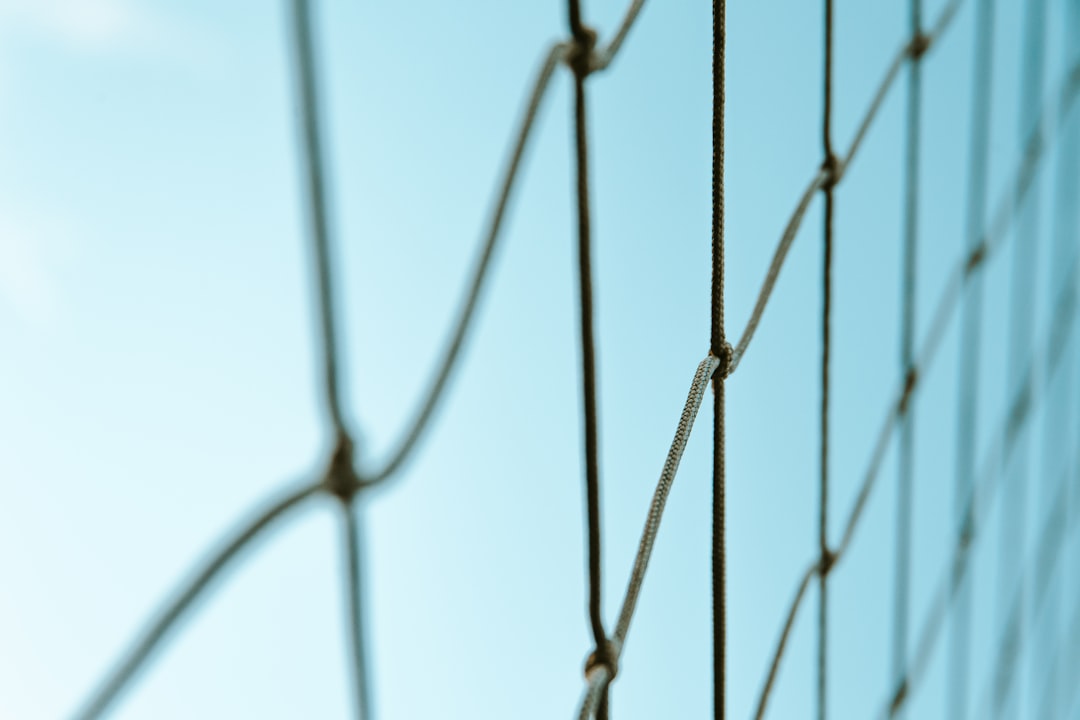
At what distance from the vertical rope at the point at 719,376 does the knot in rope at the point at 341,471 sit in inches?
8.9

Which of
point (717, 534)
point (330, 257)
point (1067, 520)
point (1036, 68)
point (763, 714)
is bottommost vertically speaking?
point (1067, 520)

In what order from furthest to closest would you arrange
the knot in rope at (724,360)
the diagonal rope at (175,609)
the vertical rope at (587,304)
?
the knot in rope at (724,360), the vertical rope at (587,304), the diagonal rope at (175,609)

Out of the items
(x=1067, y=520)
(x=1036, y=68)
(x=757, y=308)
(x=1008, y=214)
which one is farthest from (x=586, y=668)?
(x=1067, y=520)

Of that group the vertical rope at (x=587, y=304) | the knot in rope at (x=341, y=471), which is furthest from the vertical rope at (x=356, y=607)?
the vertical rope at (x=587, y=304)

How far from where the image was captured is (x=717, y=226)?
1.40ft

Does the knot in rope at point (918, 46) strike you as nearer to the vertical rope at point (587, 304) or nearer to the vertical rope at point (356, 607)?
the vertical rope at point (587, 304)

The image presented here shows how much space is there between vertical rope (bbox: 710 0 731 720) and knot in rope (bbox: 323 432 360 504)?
0.23 m

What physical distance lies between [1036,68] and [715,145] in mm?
888

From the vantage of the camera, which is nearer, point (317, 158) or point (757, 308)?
point (317, 158)

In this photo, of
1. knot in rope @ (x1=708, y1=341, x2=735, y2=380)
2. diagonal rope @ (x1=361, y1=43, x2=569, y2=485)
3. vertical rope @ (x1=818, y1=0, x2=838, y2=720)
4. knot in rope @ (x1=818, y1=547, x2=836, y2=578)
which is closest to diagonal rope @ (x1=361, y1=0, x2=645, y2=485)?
diagonal rope @ (x1=361, y1=43, x2=569, y2=485)

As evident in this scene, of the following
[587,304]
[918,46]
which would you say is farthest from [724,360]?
[918,46]

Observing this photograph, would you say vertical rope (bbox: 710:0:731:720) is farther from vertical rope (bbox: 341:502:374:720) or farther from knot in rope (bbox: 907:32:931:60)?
knot in rope (bbox: 907:32:931:60)

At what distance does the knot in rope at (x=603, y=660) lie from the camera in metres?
0.39

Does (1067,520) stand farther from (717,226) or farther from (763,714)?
(717,226)
